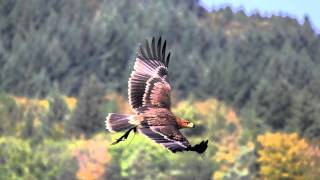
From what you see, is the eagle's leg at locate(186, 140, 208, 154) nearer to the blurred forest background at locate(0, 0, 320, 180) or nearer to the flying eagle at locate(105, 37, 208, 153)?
the flying eagle at locate(105, 37, 208, 153)

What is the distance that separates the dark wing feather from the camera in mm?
13328

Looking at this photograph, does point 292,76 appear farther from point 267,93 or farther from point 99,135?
point 99,135

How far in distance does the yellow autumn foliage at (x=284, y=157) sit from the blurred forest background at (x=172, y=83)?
96mm

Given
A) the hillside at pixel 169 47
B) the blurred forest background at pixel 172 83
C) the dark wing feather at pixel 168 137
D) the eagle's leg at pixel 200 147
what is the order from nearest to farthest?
the eagle's leg at pixel 200 147
the dark wing feather at pixel 168 137
the blurred forest background at pixel 172 83
the hillside at pixel 169 47

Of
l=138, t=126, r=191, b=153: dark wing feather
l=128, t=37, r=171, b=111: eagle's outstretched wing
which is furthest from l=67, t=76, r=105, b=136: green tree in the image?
l=138, t=126, r=191, b=153: dark wing feather

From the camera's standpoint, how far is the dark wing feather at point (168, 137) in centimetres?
1333

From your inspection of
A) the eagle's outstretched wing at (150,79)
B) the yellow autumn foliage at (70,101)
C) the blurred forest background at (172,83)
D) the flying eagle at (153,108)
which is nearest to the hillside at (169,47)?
the blurred forest background at (172,83)

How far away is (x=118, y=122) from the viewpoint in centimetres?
1450

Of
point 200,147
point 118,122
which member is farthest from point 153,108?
point 200,147

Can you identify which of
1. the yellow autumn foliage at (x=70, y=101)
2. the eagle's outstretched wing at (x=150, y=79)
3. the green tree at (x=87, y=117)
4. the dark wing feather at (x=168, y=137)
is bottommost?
the dark wing feather at (x=168, y=137)

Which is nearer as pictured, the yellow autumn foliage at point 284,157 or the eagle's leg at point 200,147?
the eagle's leg at point 200,147

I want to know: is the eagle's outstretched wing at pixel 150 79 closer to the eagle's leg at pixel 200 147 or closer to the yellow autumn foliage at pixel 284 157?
the eagle's leg at pixel 200 147

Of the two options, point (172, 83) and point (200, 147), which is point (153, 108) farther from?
point (172, 83)

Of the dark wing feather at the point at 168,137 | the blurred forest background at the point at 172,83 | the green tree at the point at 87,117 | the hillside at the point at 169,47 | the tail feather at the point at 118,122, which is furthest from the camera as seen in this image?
the hillside at the point at 169,47
